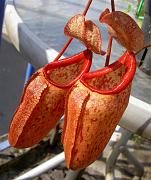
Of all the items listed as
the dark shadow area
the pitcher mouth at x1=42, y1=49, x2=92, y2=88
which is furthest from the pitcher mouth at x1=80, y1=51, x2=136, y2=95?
the dark shadow area

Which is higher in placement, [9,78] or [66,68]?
[66,68]

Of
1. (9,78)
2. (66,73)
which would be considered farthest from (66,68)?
(9,78)

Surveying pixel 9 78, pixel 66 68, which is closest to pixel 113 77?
pixel 66 68

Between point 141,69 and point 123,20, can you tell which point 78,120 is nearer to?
point 123,20

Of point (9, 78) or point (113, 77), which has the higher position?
point (113, 77)

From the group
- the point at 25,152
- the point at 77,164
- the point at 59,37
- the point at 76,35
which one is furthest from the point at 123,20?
the point at 25,152

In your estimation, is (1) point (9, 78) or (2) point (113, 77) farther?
(1) point (9, 78)

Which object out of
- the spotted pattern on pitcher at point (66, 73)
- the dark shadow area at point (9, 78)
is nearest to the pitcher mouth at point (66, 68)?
the spotted pattern on pitcher at point (66, 73)

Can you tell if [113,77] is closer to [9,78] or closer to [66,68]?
[66,68]

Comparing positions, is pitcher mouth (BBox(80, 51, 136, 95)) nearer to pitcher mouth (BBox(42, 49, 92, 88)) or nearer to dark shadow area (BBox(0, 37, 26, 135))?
pitcher mouth (BBox(42, 49, 92, 88))

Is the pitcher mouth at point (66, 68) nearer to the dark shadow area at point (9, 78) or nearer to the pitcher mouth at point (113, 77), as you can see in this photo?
the pitcher mouth at point (113, 77)
